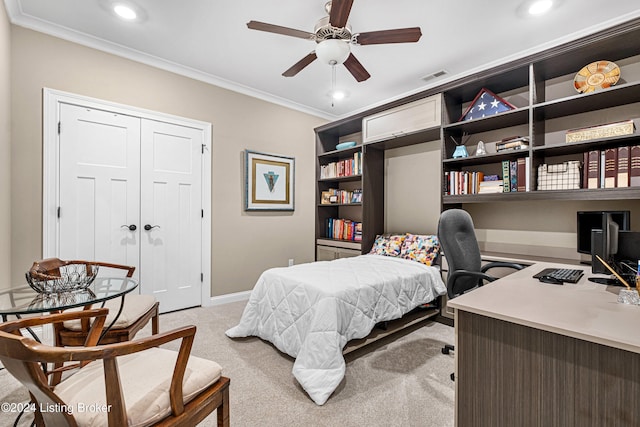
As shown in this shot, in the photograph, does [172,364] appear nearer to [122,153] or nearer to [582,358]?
[582,358]

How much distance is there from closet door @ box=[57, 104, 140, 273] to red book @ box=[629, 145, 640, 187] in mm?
4254

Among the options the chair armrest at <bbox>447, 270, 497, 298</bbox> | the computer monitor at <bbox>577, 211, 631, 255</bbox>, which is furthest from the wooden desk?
the computer monitor at <bbox>577, 211, 631, 255</bbox>

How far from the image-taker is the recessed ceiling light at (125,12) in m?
2.36

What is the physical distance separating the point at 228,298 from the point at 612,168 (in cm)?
394

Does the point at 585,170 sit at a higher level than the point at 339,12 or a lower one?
lower

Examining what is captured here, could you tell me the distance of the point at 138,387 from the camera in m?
1.08

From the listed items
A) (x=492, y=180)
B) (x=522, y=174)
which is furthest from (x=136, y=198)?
(x=522, y=174)

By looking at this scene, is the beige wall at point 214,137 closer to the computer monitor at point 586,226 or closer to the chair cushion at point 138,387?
the chair cushion at point 138,387

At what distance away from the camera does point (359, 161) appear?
163 inches

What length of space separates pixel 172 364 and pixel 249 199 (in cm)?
284

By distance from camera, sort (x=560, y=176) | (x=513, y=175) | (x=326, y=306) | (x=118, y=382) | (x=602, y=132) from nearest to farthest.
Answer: (x=118, y=382)
(x=326, y=306)
(x=602, y=132)
(x=560, y=176)
(x=513, y=175)

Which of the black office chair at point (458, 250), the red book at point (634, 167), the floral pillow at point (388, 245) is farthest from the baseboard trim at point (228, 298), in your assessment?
the red book at point (634, 167)

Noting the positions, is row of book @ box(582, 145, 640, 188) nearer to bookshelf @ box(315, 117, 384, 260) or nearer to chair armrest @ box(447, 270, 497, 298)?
chair armrest @ box(447, 270, 497, 298)

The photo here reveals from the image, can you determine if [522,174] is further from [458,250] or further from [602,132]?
[458,250]
